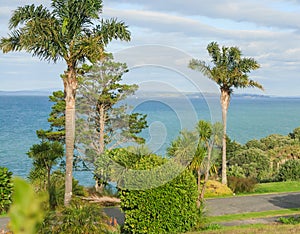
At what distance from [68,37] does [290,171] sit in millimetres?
16777

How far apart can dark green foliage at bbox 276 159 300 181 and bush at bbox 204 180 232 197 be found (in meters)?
6.07

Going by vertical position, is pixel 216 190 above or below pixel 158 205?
below

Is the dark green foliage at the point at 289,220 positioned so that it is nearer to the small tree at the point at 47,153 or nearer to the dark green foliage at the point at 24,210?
the small tree at the point at 47,153

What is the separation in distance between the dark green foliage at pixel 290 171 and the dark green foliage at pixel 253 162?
2387mm

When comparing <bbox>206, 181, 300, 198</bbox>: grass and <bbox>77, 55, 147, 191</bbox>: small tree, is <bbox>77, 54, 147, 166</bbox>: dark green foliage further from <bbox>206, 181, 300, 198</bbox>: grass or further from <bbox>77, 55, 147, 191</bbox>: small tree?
<bbox>206, 181, 300, 198</bbox>: grass

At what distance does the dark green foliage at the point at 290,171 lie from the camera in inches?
1019

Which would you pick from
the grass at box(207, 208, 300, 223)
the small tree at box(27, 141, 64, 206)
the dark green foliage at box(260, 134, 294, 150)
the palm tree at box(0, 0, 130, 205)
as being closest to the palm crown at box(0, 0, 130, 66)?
the palm tree at box(0, 0, 130, 205)

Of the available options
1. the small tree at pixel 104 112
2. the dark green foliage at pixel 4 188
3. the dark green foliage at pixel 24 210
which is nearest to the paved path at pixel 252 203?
the small tree at pixel 104 112

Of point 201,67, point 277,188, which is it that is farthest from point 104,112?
point 277,188

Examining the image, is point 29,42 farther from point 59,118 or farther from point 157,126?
point 59,118

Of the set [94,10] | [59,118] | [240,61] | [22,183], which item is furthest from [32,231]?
[59,118]

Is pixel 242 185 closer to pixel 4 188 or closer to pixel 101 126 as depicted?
pixel 101 126

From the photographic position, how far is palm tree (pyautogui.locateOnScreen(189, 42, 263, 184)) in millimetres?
22911

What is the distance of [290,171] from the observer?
26.1 m
